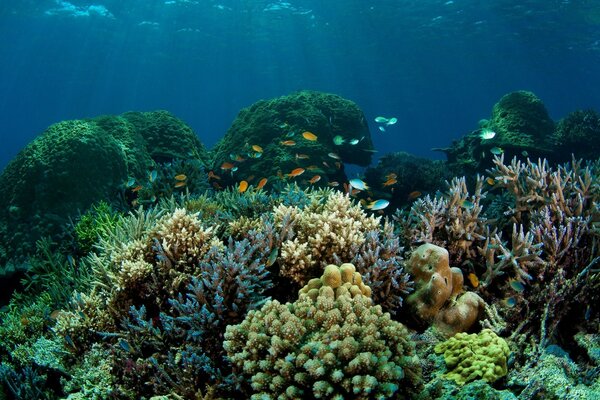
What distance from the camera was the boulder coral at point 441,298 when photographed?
3840 millimetres

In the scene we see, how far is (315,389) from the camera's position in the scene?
251cm

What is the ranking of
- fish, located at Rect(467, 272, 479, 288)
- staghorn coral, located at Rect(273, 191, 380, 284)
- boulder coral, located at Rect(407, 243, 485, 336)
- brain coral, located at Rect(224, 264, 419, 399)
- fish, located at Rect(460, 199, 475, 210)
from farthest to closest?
fish, located at Rect(460, 199, 475, 210)
fish, located at Rect(467, 272, 479, 288)
staghorn coral, located at Rect(273, 191, 380, 284)
boulder coral, located at Rect(407, 243, 485, 336)
brain coral, located at Rect(224, 264, 419, 399)

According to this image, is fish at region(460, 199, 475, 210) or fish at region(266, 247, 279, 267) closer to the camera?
fish at region(266, 247, 279, 267)

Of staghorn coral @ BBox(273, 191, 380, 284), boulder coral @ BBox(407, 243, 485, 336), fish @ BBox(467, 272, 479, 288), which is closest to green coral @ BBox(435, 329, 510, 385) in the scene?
boulder coral @ BBox(407, 243, 485, 336)

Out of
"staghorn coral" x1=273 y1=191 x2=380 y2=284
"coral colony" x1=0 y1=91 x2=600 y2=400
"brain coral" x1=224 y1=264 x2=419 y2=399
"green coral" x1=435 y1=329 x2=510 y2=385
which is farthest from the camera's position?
"staghorn coral" x1=273 y1=191 x2=380 y2=284

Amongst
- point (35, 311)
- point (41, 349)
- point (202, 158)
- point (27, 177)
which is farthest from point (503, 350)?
point (202, 158)

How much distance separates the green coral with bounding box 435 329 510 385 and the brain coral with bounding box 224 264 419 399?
62 cm

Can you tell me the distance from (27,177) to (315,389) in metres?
10.1

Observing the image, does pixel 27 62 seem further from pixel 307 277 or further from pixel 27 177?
pixel 307 277

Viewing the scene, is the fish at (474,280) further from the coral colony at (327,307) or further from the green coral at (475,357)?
the green coral at (475,357)

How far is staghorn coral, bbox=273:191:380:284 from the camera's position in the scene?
4.14 metres

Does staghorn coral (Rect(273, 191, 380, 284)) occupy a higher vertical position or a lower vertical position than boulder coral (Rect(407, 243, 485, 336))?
higher

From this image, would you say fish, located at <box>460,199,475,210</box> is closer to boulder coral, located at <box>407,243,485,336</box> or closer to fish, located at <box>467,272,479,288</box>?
fish, located at <box>467,272,479,288</box>

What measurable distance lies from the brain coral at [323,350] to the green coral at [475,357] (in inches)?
24.6
